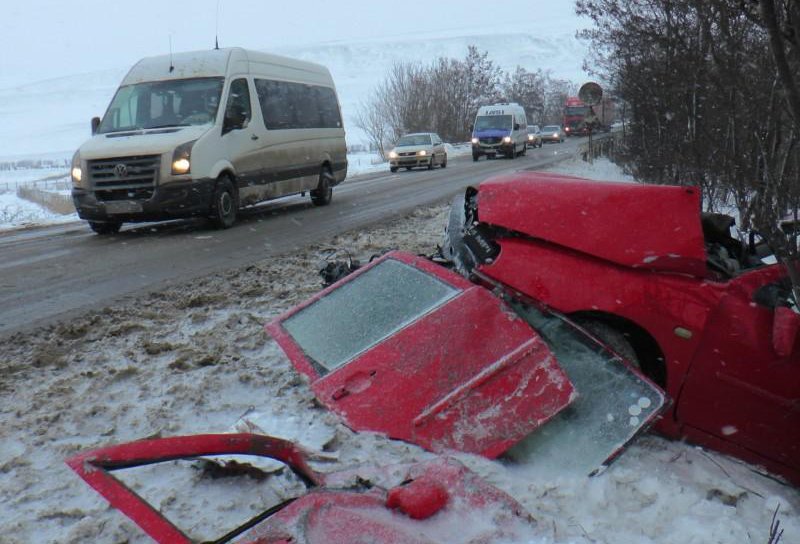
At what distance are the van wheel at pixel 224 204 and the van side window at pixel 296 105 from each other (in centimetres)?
139

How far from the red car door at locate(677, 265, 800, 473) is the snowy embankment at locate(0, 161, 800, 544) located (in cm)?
12

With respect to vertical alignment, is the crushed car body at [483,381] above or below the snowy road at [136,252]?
above

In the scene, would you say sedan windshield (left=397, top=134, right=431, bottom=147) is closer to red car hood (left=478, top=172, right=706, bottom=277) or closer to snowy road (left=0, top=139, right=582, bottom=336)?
snowy road (left=0, top=139, right=582, bottom=336)

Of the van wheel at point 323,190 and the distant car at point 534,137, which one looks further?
the distant car at point 534,137

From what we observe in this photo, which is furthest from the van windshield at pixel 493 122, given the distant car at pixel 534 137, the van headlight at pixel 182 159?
the van headlight at pixel 182 159

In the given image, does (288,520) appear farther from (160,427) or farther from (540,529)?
(160,427)

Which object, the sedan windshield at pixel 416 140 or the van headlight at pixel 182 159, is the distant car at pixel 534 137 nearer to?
the sedan windshield at pixel 416 140

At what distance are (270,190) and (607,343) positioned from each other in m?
8.65

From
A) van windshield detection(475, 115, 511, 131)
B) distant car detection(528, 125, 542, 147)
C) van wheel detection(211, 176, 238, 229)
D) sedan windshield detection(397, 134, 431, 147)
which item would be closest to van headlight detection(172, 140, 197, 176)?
van wheel detection(211, 176, 238, 229)

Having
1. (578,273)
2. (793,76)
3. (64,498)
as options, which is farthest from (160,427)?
(793,76)

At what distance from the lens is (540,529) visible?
2.12m

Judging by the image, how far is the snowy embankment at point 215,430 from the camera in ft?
7.70

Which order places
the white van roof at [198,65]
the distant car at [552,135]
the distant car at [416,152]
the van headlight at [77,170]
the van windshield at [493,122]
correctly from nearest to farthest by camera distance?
the van headlight at [77,170]
the white van roof at [198,65]
the distant car at [416,152]
the van windshield at [493,122]
the distant car at [552,135]

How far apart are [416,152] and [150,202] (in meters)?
18.2
